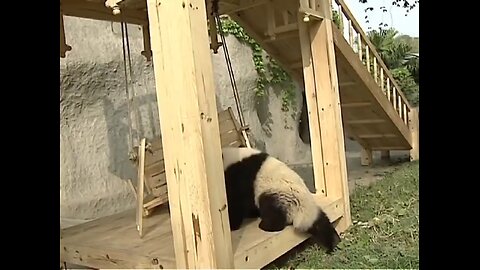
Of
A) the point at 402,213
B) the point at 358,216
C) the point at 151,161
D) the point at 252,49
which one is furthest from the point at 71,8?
the point at 252,49

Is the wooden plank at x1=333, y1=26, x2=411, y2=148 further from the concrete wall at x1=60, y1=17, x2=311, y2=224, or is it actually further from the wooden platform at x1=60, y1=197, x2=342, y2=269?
the concrete wall at x1=60, y1=17, x2=311, y2=224

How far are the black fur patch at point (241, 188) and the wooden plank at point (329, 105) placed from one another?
590mm

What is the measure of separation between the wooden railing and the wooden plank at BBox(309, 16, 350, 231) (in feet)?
3.87

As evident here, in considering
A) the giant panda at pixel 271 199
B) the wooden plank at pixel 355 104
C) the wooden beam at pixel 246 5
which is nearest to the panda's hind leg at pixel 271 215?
the giant panda at pixel 271 199

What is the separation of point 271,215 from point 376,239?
0.87 metres

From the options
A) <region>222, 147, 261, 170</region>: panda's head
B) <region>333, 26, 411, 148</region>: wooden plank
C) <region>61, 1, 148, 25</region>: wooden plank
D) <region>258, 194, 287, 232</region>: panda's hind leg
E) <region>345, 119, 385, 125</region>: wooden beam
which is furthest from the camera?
<region>345, 119, 385, 125</region>: wooden beam

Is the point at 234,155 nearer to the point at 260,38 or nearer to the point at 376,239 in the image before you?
the point at 376,239

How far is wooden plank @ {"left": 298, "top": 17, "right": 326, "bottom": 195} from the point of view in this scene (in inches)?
148

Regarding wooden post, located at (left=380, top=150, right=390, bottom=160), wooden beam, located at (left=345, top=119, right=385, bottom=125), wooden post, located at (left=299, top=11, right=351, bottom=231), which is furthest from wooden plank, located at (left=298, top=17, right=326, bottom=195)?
wooden post, located at (left=380, top=150, right=390, bottom=160)

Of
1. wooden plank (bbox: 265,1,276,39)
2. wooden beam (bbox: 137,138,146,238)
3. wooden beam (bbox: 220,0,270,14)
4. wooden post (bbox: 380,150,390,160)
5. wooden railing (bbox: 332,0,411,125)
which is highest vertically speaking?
wooden beam (bbox: 220,0,270,14)

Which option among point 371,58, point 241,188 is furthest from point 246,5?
point 371,58

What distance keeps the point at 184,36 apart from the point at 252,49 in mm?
5837
